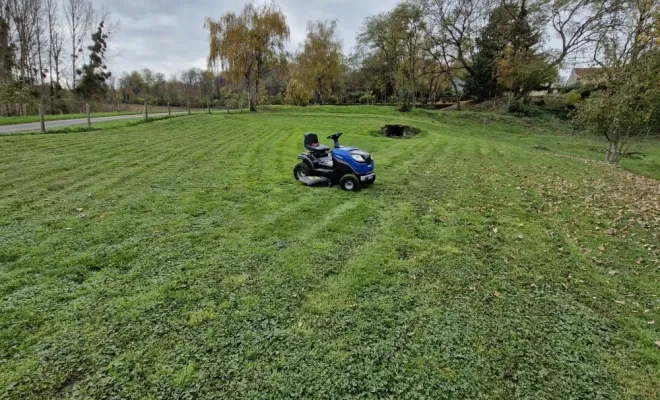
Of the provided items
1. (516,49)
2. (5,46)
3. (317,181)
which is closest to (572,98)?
(516,49)

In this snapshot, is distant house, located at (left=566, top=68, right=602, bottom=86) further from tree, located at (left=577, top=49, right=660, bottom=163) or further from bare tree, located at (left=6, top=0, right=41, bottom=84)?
bare tree, located at (left=6, top=0, right=41, bottom=84)

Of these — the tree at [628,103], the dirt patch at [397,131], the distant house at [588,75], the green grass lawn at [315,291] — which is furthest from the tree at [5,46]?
the distant house at [588,75]

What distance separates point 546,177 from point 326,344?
28.4 ft

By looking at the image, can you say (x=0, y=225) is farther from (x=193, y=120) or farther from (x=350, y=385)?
(x=193, y=120)

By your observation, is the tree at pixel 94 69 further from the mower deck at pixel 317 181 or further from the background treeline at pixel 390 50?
the mower deck at pixel 317 181

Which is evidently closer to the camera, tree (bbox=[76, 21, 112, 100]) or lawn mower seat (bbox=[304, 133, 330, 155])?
lawn mower seat (bbox=[304, 133, 330, 155])

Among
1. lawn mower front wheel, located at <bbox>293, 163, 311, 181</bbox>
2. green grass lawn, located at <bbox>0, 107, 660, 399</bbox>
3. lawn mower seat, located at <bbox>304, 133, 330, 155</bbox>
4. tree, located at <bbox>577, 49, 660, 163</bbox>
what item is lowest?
green grass lawn, located at <bbox>0, 107, 660, 399</bbox>

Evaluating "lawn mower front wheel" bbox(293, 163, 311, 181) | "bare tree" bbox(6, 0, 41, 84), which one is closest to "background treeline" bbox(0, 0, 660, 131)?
"bare tree" bbox(6, 0, 41, 84)

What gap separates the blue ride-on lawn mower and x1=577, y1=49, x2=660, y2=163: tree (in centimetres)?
1190

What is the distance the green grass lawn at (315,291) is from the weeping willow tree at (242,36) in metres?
23.4

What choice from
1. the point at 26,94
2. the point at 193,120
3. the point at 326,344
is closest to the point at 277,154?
the point at 326,344

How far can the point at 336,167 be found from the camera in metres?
6.62

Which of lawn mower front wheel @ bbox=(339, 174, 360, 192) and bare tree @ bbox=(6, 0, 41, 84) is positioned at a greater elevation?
bare tree @ bbox=(6, 0, 41, 84)

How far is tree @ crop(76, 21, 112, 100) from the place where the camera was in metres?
33.3
